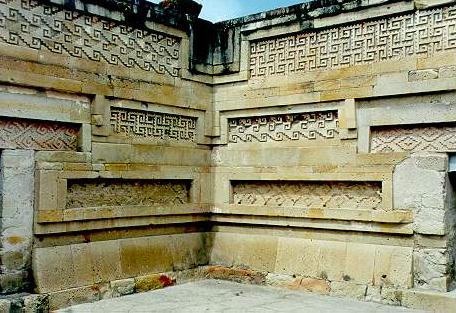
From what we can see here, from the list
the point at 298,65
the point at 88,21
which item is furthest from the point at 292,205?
the point at 88,21

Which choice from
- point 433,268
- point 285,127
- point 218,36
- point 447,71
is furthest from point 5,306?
point 447,71

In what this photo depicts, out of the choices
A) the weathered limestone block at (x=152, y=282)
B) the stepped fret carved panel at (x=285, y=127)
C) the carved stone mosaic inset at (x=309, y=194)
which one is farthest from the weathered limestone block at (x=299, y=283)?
the stepped fret carved panel at (x=285, y=127)

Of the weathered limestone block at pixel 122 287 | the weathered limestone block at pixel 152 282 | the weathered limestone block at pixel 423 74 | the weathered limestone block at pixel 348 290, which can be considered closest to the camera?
the weathered limestone block at pixel 423 74

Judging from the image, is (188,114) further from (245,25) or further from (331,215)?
(331,215)

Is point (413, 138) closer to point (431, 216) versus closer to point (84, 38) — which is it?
point (431, 216)

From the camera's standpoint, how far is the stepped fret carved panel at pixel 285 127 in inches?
253

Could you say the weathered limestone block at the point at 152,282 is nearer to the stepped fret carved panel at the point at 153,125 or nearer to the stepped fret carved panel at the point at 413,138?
the stepped fret carved panel at the point at 153,125

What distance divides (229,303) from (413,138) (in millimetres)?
2583

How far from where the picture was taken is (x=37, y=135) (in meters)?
5.62

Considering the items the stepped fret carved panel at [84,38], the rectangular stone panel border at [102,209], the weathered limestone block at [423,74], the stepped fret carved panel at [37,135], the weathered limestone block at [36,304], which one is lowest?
the weathered limestone block at [36,304]

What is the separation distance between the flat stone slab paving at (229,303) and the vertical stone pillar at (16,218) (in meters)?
0.58

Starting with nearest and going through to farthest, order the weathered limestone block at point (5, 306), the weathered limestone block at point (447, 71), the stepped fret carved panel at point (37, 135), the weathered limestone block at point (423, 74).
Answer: the weathered limestone block at point (5, 306), the stepped fret carved panel at point (37, 135), the weathered limestone block at point (447, 71), the weathered limestone block at point (423, 74)

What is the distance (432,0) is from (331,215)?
2.52m

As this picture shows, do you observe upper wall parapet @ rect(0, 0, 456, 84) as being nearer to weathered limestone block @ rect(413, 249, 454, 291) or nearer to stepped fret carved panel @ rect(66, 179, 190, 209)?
stepped fret carved panel @ rect(66, 179, 190, 209)
